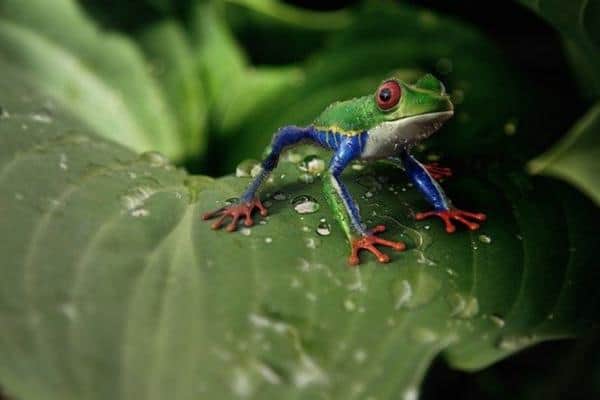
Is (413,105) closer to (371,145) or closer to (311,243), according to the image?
(371,145)

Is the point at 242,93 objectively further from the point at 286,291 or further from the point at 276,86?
the point at 286,291

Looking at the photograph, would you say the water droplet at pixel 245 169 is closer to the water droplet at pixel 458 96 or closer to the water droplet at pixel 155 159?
the water droplet at pixel 155 159

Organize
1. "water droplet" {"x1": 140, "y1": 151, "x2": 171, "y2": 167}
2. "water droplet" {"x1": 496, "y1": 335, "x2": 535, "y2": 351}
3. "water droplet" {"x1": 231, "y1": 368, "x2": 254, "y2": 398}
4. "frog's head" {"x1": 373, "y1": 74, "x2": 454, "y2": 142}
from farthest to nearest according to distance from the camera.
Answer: "water droplet" {"x1": 140, "y1": 151, "x2": 171, "y2": 167} < "frog's head" {"x1": 373, "y1": 74, "x2": 454, "y2": 142} < "water droplet" {"x1": 496, "y1": 335, "x2": 535, "y2": 351} < "water droplet" {"x1": 231, "y1": 368, "x2": 254, "y2": 398}

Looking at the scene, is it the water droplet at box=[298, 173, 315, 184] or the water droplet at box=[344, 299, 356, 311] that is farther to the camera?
the water droplet at box=[298, 173, 315, 184]

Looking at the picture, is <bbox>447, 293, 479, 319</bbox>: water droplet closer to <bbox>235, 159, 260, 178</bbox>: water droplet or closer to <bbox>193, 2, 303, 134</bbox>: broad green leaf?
<bbox>235, 159, 260, 178</bbox>: water droplet

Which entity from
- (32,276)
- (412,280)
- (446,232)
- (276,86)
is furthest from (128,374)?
(276,86)

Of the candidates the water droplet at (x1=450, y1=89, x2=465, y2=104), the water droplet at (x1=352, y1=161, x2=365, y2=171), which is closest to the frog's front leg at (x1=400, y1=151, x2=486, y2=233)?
the water droplet at (x1=352, y1=161, x2=365, y2=171)
